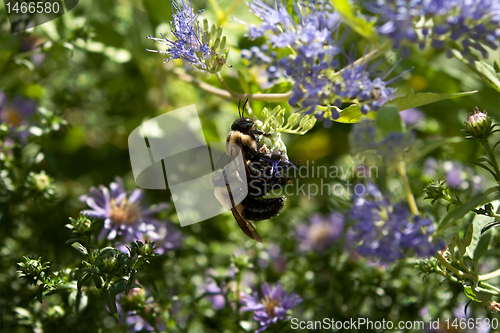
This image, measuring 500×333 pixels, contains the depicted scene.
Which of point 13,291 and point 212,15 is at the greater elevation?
point 212,15

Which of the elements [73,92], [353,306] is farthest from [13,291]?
[353,306]

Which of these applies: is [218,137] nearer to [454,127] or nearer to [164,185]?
[164,185]

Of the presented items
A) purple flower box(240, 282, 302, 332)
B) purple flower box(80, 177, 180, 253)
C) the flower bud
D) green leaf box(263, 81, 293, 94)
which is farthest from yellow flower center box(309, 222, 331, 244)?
the flower bud

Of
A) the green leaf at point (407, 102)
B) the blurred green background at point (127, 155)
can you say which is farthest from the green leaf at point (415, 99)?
the blurred green background at point (127, 155)

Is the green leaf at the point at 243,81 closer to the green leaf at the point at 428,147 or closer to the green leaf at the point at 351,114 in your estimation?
the green leaf at the point at 351,114

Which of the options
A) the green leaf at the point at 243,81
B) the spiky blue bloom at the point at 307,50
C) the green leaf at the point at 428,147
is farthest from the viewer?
the green leaf at the point at 243,81

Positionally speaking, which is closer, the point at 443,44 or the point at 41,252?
the point at 443,44
